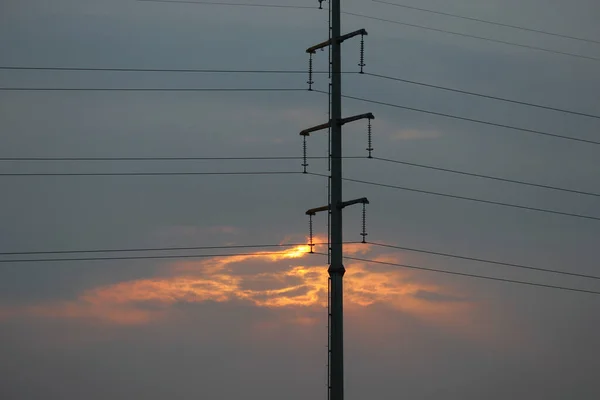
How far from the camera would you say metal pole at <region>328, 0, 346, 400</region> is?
203 ft

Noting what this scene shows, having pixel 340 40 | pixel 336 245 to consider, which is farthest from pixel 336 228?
pixel 340 40

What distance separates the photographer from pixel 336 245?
6238 cm

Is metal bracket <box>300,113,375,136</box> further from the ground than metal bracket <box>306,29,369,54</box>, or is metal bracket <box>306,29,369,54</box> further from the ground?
metal bracket <box>306,29,369,54</box>

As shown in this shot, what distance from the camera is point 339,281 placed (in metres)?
62.6

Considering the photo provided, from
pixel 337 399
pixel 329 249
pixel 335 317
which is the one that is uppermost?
pixel 329 249

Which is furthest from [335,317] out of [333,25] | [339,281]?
[333,25]

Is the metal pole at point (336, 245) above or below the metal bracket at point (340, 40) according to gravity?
below

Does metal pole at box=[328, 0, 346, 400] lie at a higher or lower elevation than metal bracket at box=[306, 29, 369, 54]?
lower

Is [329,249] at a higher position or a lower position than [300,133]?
lower

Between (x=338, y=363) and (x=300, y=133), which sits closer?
(x=338, y=363)

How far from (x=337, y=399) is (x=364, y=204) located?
11451mm

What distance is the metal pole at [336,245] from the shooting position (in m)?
61.8

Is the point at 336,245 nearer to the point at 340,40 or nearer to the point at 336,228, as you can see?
the point at 336,228

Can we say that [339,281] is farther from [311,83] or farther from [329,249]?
[311,83]
